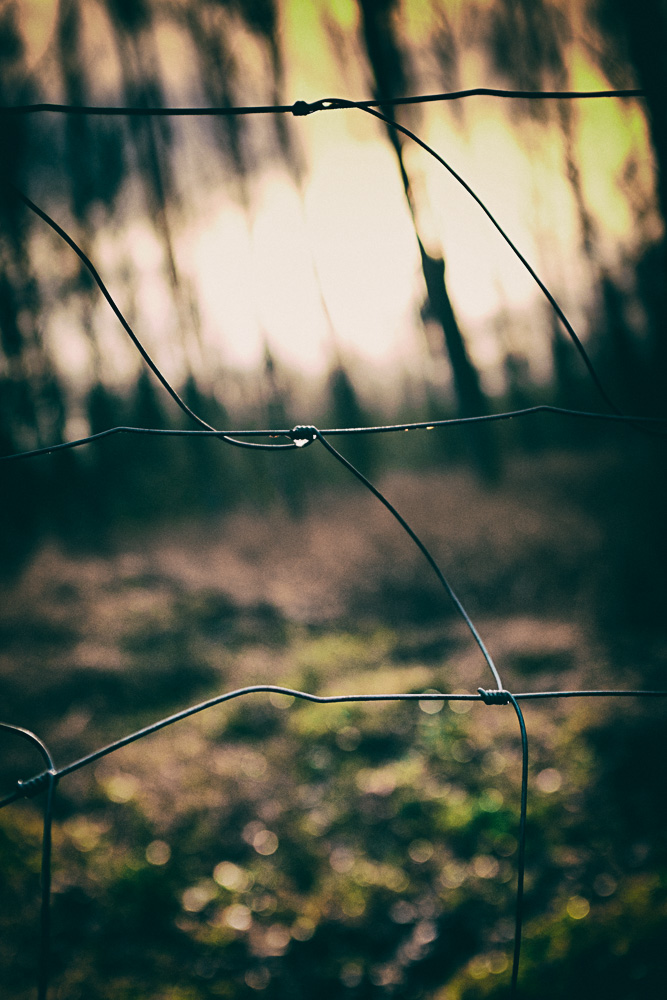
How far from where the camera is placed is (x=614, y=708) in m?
4.71

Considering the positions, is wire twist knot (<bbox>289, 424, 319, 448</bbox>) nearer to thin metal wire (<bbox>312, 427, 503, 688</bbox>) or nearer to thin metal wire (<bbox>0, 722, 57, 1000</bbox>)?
thin metal wire (<bbox>312, 427, 503, 688</bbox>)

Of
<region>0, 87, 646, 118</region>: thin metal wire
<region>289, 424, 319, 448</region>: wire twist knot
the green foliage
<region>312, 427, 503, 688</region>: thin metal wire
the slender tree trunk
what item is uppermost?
the slender tree trunk

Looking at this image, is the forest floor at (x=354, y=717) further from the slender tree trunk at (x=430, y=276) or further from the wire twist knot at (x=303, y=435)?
the wire twist knot at (x=303, y=435)

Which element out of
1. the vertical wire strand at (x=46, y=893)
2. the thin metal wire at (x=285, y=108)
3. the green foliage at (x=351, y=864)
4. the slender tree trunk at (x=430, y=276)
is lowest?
the green foliage at (x=351, y=864)

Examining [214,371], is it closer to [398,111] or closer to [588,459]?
[398,111]

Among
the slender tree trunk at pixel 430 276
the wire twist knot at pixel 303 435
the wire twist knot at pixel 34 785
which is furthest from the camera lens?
the slender tree trunk at pixel 430 276

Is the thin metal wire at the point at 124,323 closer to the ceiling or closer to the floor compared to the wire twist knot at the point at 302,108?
closer to the floor

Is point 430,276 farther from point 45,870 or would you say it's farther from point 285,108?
point 45,870

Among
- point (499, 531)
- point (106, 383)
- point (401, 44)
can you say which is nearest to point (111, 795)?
point (499, 531)

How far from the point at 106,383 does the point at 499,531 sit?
985cm

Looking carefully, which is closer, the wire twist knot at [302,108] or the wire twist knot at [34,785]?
the wire twist knot at [34,785]

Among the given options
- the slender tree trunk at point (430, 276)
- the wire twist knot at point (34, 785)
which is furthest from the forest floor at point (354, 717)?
the wire twist knot at point (34, 785)

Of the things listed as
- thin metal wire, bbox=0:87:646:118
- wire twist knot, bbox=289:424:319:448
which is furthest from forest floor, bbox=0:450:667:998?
thin metal wire, bbox=0:87:646:118

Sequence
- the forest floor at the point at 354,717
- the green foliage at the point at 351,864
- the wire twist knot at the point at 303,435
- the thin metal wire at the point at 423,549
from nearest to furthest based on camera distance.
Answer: the thin metal wire at the point at 423,549 → the wire twist knot at the point at 303,435 → the green foliage at the point at 351,864 → the forest floor at the point at 354,717
